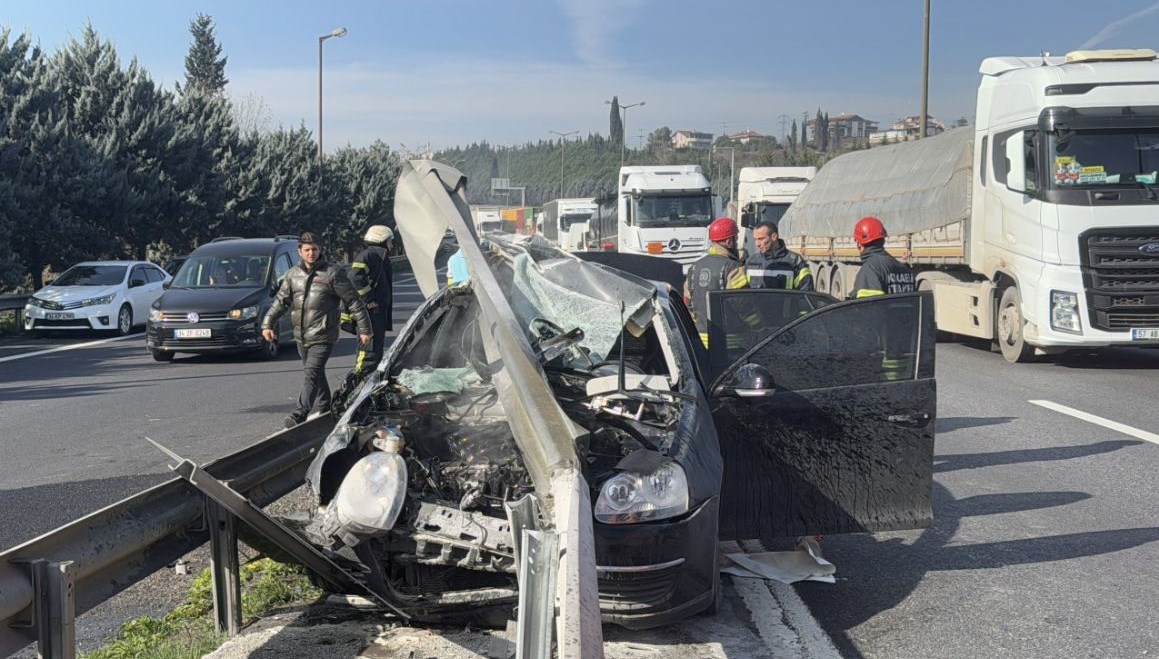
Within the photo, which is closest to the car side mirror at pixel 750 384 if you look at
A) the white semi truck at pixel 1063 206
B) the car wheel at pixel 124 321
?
the white semi truck at pixel 1063 206

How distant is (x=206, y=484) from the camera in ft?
13.6

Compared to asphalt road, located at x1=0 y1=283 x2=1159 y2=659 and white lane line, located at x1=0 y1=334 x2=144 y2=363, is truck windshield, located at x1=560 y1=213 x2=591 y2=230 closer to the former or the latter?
white lane line, located at x1=0 y1=334 x2=144 y2=363

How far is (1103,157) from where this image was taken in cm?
1330

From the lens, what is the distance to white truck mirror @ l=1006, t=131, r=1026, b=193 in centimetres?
1389

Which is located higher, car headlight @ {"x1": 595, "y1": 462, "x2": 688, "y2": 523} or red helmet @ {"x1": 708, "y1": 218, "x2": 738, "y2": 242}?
red helmet @ {"x1": 708, "y1": 218, "x2": 738, "y2": 242}

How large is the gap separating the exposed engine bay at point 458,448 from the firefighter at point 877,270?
8.13 ft

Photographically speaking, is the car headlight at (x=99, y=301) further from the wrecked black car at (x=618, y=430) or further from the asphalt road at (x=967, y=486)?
the wrecked black car at (x=618, y=430)

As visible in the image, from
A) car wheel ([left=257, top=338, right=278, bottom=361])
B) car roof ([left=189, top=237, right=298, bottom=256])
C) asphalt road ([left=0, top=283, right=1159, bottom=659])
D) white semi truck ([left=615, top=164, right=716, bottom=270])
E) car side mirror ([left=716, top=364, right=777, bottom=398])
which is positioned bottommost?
asphalt road ([left=0, top=283, right=1159, bottom=659])

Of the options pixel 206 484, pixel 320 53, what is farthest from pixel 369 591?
pixel 320 53

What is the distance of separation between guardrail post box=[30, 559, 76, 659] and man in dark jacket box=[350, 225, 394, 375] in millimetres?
7183

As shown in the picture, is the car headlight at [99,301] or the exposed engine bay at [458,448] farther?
the car headlight at [99,301]

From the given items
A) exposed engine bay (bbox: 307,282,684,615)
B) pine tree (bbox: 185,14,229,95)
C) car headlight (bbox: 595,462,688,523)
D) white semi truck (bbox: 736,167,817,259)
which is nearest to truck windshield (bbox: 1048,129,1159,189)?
exposed engine bay (bbox: 307,282,684,615)

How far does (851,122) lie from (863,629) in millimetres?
201934

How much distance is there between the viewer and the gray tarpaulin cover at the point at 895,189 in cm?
1712
